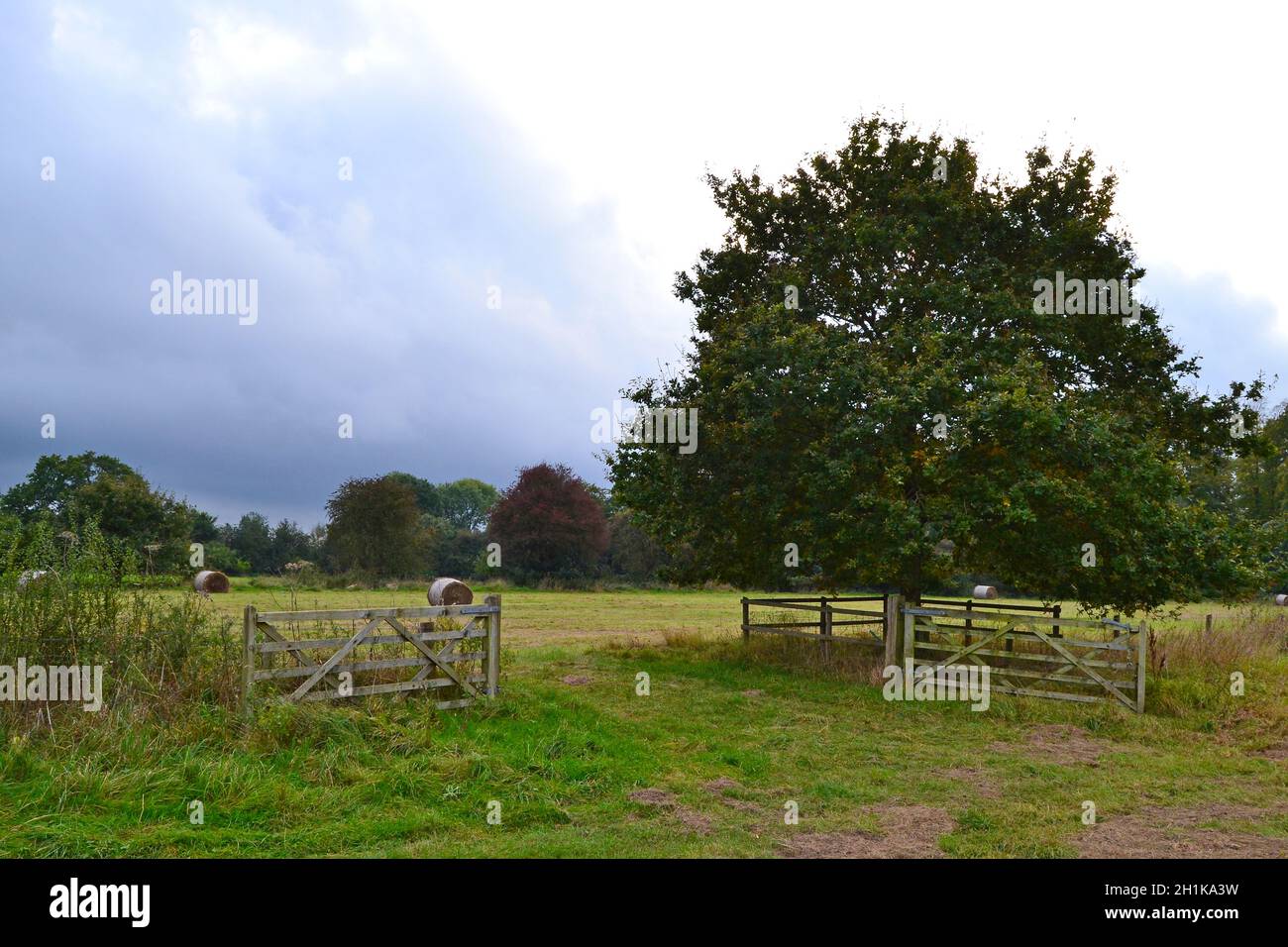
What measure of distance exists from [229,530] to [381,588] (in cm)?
3374

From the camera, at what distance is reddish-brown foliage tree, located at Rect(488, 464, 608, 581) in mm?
55938

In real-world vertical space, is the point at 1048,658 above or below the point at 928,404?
below

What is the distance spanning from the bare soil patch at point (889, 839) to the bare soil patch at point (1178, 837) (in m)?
1.16

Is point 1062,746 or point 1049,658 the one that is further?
point 1049,658

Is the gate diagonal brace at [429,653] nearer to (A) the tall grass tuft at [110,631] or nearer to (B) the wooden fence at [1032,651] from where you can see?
(A) the tall grass tuft at [110,631]

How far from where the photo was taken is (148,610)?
10203mm

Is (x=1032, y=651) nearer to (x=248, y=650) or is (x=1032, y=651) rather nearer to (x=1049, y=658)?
(x=1049, y=658)

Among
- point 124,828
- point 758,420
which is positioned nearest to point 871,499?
point 758,420

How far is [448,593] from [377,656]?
51.0ft

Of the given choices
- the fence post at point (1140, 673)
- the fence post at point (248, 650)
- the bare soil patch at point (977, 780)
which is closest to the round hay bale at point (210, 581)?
the fence post at point (248, 650)

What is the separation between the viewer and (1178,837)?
7.48m

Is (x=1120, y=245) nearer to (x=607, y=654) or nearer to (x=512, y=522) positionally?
(x=607, y=654)

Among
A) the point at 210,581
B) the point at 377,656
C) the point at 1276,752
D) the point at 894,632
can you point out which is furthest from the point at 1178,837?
the point at 210,581

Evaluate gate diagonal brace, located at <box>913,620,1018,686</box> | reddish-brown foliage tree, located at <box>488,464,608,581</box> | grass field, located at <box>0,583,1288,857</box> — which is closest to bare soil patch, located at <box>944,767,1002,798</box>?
grass field, located at <box>0,583,1288,857</box>
